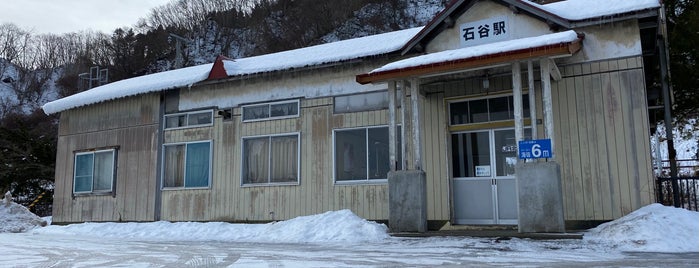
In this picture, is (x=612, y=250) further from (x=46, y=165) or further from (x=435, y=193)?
(x=46, y=165)

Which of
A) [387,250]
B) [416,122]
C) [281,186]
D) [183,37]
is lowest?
[387,250]

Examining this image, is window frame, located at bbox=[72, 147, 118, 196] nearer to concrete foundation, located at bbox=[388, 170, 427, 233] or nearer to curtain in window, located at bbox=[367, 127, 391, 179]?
curtain in window, located at bbox=[367, 127, 391, 179]

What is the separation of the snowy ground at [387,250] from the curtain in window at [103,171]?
4895mm

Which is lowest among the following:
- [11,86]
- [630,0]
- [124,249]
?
[124,249]

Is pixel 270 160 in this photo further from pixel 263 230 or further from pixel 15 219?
pixel 15 219

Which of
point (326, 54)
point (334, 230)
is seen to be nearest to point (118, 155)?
point (326, 54)

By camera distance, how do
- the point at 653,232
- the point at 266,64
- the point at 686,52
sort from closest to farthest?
the point at 653,232, the point at 266,64, the point at 686,52

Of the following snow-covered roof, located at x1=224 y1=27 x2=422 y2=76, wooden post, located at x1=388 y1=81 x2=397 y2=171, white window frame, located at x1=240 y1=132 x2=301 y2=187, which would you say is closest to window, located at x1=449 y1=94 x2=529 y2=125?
wooden post, located at x1=388 y1=81 x2=397 y2=171

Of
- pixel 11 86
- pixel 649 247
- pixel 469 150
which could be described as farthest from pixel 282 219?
pixel 11 86

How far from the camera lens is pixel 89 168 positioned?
16.7 metres

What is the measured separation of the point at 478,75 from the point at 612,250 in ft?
14.8

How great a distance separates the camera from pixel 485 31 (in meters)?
11.4

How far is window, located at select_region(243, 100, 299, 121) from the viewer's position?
1358cm

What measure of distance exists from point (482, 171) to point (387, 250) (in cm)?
369
